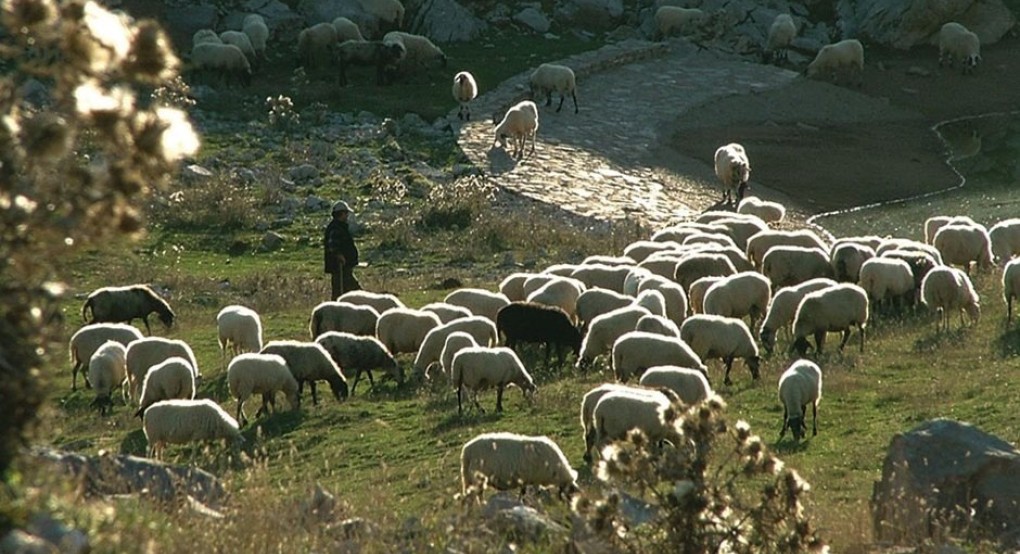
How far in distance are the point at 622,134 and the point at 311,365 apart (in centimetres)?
2019

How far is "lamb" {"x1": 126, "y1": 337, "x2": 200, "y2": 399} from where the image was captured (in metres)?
16.5

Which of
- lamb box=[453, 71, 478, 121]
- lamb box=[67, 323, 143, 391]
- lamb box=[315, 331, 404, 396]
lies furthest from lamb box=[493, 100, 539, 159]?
lamb box=[315, 331, 404, 396]

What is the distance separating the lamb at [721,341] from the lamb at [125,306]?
7.24 meters

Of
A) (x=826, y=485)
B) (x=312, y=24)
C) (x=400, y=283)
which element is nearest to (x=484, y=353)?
(x=826, y=485)

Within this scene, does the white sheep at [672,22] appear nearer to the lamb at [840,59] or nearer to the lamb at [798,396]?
the lamb at [840,59]

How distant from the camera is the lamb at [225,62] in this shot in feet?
123

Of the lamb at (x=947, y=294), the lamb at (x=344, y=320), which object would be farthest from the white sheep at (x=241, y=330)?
the lamb at (x=947, y=294)

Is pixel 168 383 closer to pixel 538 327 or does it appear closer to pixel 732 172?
pixel 538 327

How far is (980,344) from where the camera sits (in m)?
17.3

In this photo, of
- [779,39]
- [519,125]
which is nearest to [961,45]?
[779,39]

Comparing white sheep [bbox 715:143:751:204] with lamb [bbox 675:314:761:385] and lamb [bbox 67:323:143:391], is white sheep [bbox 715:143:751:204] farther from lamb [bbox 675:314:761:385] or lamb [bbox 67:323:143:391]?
lamb [bbox 67:323:143:391]

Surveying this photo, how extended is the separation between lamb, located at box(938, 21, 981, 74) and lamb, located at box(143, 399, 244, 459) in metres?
32.4

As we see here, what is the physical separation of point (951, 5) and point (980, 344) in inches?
1184

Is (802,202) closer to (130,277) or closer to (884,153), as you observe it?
(884,153)
